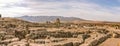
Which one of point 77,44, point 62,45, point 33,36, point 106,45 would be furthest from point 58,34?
point 62,45

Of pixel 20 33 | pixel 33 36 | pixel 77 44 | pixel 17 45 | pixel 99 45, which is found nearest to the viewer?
pixel 17 45

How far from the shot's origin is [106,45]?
71.7 feet

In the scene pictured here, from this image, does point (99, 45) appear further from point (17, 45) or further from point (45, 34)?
point (17, 45)

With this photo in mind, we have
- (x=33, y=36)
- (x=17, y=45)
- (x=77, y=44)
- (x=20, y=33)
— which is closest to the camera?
(x=17, y=45)

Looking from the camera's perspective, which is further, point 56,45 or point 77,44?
point 77,44

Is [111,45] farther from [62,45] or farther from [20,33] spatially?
[20,33]

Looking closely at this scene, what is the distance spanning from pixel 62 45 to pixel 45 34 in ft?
31.9

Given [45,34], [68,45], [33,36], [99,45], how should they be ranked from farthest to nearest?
[45,34]
[33,36]
[99,45]
[68,45]

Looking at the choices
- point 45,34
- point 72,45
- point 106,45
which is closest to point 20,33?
point 45,34

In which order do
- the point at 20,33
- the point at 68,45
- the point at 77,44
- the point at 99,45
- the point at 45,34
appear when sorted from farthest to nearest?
the point at 20,33 < the point at 45,34 < the point at 99,45 < the point at 77,44 < the point at 68,45

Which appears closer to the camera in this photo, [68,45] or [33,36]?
[68,45]

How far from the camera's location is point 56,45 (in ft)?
51.7

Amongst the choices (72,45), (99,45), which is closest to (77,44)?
(72,45)

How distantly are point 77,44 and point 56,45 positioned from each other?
2626mm
